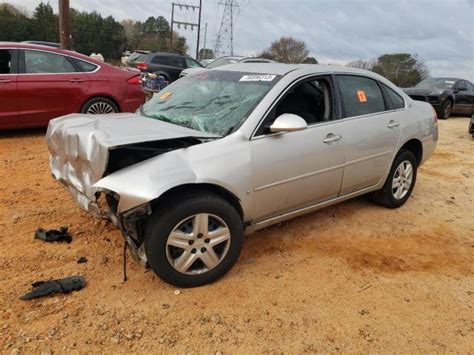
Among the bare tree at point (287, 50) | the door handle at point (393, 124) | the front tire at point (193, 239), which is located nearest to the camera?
the front tire at point (193, 239)

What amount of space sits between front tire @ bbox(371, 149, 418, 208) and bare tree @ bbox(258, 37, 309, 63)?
41923 mm

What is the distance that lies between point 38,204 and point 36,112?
311 centimetres

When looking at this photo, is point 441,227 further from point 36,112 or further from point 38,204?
point 36,112

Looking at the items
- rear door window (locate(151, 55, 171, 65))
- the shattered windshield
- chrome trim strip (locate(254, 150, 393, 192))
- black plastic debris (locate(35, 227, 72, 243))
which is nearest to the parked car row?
rear door window (locate(151, 55, 171, 65))

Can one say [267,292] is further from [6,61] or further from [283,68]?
[6,61]

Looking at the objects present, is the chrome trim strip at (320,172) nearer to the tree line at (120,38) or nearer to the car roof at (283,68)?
the car roof at (283,68)

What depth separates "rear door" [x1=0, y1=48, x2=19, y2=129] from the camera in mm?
6512

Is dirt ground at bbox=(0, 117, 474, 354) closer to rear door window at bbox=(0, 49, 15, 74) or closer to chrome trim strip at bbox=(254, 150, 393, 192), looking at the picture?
chrome trim strip at bbox=(254, 150, 393, 192)

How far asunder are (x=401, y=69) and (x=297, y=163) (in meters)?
33.2

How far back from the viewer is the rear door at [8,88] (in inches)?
256

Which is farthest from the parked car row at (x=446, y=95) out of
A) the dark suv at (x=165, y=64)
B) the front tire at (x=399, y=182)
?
the front tire at (x=399, y=182)

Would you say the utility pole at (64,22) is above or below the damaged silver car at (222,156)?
above

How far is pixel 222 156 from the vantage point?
9.93ft

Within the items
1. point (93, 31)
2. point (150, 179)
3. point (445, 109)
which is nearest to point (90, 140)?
point (150, 179)
